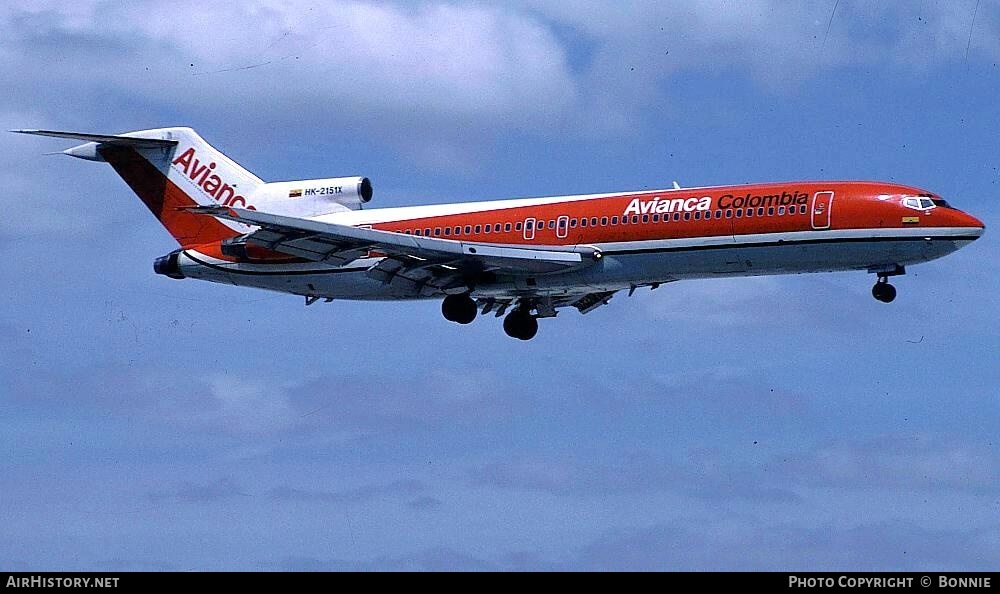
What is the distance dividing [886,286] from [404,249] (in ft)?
46.4

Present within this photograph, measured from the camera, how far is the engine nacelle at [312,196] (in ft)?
182

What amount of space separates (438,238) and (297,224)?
20.3 feet

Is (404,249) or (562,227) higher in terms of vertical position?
(562,227)

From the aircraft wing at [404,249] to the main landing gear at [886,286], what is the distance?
8158 millimetres

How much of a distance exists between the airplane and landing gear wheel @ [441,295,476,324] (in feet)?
0.15

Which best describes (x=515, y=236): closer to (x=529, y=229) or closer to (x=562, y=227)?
(x=529, y=229)

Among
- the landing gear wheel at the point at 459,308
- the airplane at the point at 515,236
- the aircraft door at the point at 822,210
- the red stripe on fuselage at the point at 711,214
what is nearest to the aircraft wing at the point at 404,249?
the airplane at the point at 515,236

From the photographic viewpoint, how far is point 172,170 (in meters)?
58.5

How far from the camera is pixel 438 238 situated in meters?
52.5

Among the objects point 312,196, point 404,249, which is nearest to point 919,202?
point 404,249

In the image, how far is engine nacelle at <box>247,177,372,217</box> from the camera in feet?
182

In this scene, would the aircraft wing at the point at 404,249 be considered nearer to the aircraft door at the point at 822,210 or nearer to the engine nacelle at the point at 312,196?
the engine nacelle at the point at 312,196

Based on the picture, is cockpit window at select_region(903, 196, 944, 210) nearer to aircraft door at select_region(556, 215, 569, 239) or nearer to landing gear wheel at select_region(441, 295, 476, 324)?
aircraft door at select_region(556, 215, 569, 239)
